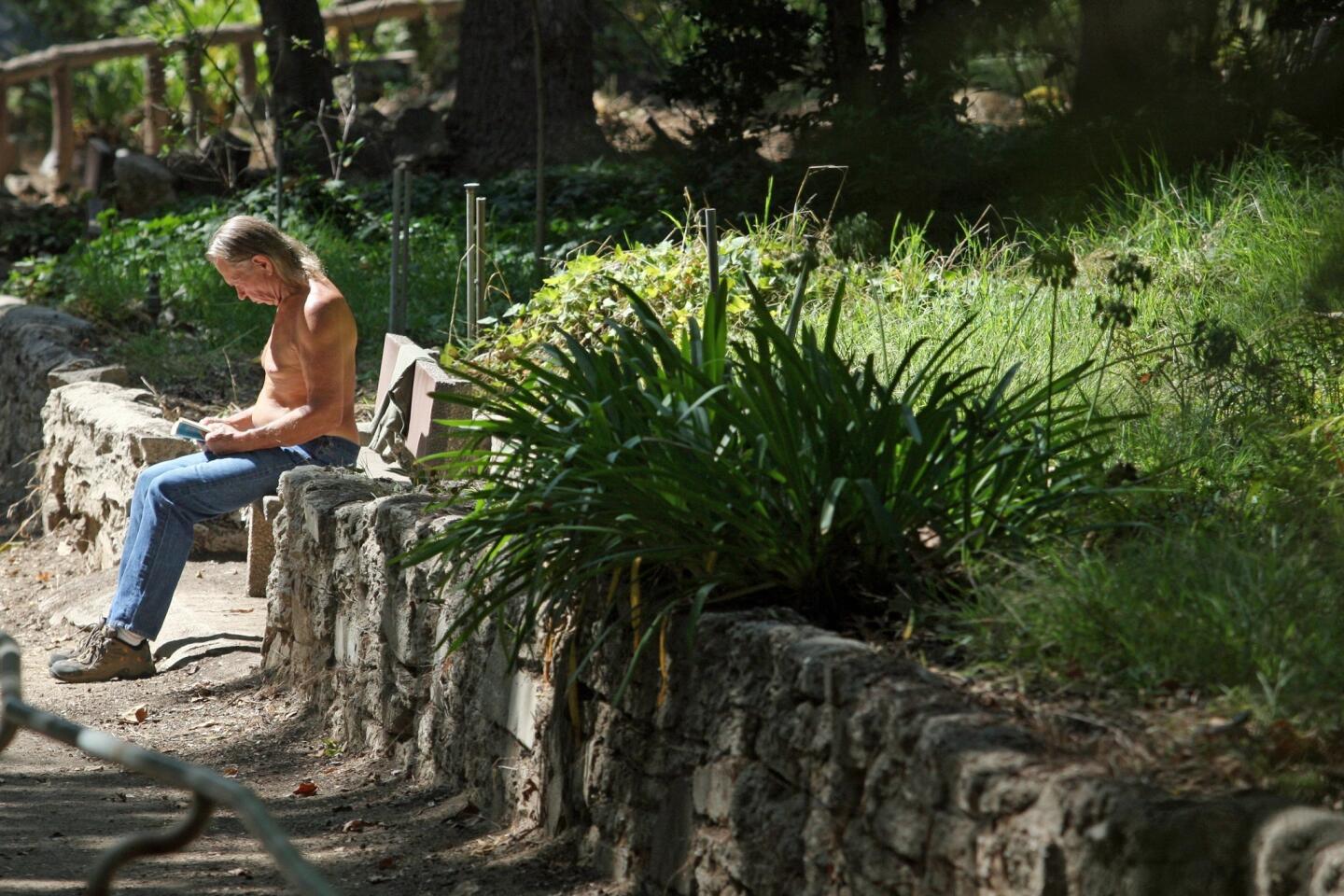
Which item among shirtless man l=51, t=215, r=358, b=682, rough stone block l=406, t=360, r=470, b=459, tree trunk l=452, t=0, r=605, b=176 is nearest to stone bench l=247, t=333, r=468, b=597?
rough stone block l=406, t=360, r=470, b=459

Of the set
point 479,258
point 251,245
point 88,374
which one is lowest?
point 88,374

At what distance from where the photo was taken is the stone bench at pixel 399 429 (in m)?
5.46

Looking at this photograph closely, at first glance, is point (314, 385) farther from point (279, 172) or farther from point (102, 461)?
point (279, 172)

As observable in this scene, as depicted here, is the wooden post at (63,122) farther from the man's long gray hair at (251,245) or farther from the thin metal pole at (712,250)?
the thin metal pole at (712,250)

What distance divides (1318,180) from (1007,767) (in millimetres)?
4976

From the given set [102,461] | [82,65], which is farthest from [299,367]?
[82,65]

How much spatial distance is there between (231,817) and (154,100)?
40.8 ft

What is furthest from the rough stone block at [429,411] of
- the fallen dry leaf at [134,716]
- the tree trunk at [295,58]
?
the tree trunk at [295,58]

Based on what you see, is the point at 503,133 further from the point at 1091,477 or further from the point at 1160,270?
the point at 1091,477

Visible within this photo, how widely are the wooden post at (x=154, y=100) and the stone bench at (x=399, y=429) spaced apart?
29.6 feet

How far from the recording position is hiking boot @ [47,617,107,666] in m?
6.03

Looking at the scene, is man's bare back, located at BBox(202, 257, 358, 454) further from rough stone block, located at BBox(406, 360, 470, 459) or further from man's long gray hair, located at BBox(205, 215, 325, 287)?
rough stone block, located at BBox(406, 360, 470, 459)

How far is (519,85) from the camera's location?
12836 millimetres

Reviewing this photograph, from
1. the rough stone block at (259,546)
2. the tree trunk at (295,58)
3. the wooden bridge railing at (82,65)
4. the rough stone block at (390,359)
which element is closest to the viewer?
Result: the rough stone block at (390,359)
